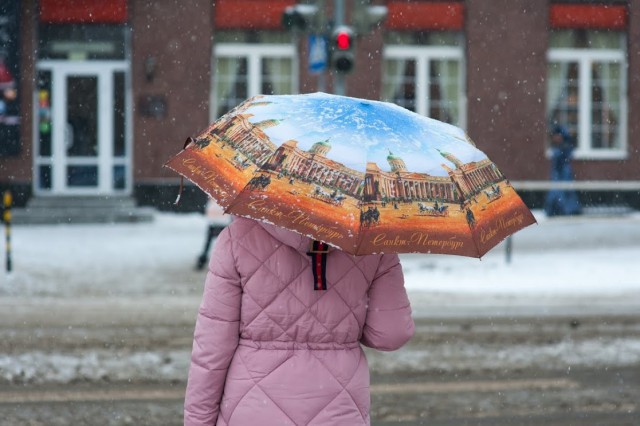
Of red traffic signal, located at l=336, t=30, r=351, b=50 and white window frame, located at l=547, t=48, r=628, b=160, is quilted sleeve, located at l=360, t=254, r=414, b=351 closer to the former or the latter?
red traffic signal, located at l=336, t=30, r=351, b=50

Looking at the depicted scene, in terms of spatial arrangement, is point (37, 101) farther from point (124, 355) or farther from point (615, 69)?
point (124, 355)

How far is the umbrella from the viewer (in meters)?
2.96

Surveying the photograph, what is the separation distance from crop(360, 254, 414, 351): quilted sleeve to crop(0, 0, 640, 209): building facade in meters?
17.7

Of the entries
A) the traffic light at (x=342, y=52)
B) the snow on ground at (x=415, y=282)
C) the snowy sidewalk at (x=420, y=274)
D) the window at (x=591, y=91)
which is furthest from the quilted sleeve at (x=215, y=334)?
the window at (x=591, y=91)

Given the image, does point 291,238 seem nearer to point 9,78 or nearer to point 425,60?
point 9,78

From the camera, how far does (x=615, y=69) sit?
905 inches

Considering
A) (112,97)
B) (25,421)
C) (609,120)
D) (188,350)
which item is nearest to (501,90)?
(609,120)

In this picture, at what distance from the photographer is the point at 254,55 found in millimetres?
21797

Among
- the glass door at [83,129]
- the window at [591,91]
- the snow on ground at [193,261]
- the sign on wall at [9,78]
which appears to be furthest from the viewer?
the window at [591,91]

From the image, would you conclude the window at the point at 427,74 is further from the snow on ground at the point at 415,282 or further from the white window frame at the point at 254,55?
the snow on ground at the point at 415,282

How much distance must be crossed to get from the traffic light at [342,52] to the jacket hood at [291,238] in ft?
36.2

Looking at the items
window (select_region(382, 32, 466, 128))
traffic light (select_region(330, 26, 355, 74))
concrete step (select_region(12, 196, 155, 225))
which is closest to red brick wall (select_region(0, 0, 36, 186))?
concrete step (select_region(12, 196, 155, 225))

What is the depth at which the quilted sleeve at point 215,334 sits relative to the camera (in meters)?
3.07

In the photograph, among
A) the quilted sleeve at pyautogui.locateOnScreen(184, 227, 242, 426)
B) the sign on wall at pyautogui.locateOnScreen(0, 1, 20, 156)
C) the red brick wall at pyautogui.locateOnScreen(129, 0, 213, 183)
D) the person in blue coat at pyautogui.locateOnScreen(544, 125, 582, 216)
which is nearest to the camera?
the quilted sleeve at pyautogui.locateOnScreen(184, 227, 242, 426)
